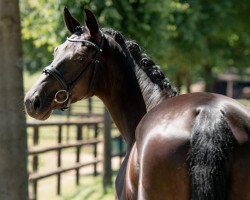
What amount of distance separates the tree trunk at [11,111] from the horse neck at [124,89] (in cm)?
158

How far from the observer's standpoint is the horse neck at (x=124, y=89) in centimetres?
404

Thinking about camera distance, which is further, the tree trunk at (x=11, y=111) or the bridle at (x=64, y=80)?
the tree trunk at (x=11, y=111)

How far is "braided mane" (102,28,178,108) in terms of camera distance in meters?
3.87

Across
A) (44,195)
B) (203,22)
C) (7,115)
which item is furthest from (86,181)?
(7,115)

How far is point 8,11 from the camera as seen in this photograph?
5.37 metres

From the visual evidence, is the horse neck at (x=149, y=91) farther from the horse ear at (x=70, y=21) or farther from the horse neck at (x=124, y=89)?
the horse ear at (x=70, y=21)

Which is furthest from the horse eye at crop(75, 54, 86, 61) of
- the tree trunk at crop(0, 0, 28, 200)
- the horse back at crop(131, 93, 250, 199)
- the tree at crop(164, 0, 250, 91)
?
the tree at crop(164, 0, 250, 91)

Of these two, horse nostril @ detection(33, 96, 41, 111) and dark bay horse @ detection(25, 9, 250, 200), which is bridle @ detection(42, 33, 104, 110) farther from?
horse nostril @ detection(33, 96, 41, 111)

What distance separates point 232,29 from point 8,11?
9745 mm

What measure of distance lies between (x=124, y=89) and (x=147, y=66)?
0.24 m

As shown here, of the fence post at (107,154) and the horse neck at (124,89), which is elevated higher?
the horse neck at (124,89)

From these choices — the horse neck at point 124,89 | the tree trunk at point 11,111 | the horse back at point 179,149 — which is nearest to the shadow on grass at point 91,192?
the tree trunk at point 11,111

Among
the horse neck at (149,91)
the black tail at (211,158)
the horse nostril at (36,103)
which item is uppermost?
the horse neck at (149,91)

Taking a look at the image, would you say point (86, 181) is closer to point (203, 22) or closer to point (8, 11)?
point (203, 22)
